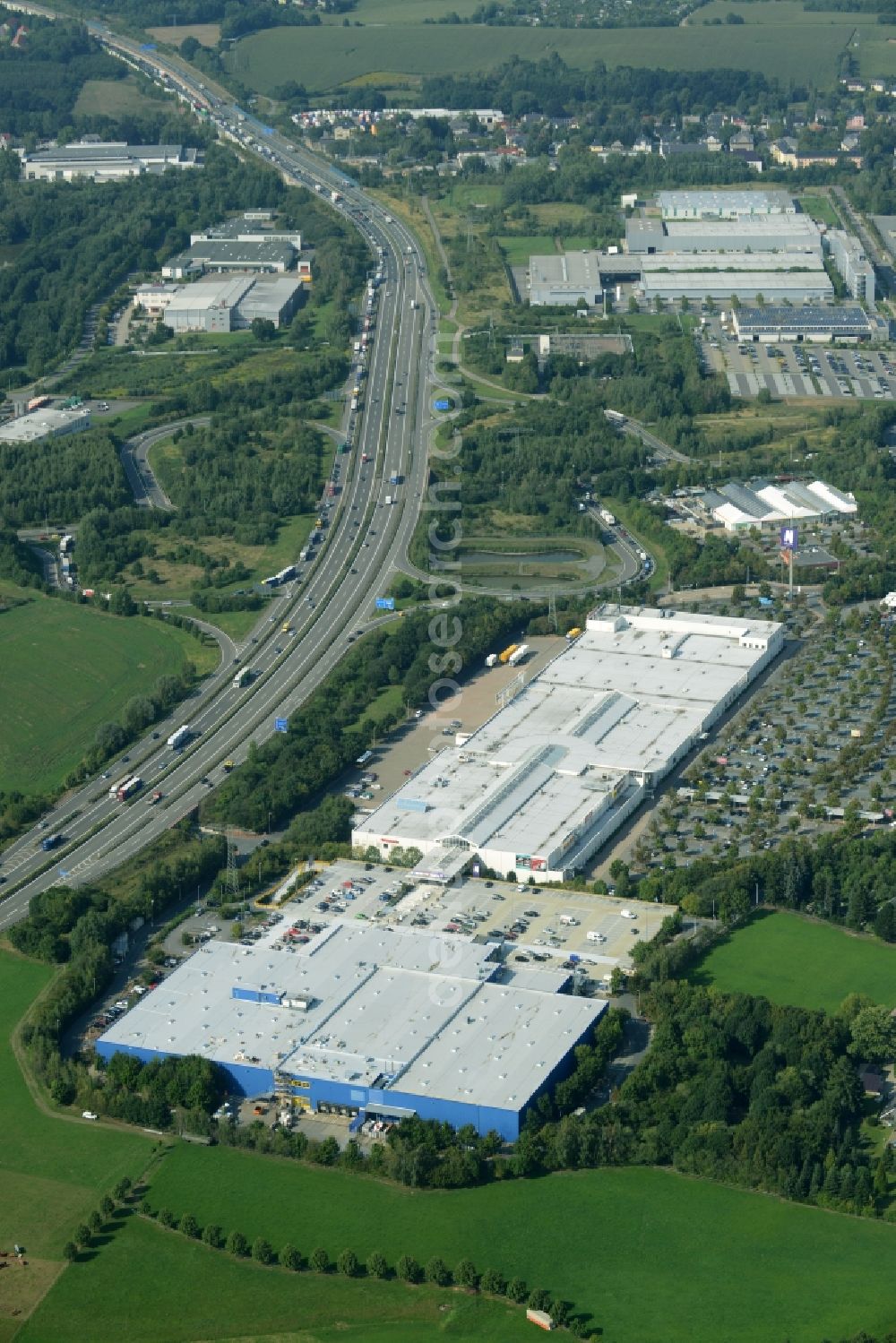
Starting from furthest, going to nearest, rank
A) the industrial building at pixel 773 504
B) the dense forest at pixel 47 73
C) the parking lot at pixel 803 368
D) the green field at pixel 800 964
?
the dense forest at pixel 47 73, the parking lot at pixel 803 368, the industrial building at pixel 773 504, the green field at pixel 800 964

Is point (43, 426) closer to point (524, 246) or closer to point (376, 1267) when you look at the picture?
point (524, 246)

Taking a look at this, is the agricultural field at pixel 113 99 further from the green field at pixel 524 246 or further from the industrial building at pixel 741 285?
the industrial building at pixel 741 285

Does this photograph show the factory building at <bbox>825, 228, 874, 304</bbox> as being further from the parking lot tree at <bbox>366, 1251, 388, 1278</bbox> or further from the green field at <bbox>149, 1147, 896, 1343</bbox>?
the parking lot tree at <bbox>366, 1251, 388, 1278</bbox>

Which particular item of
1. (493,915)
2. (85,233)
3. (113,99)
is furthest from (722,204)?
(493,915)

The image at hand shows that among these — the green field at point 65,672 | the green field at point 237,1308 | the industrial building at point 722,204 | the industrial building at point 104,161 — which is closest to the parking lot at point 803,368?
the industrial building at point 722,204

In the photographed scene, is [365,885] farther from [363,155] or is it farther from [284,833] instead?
[363,155]

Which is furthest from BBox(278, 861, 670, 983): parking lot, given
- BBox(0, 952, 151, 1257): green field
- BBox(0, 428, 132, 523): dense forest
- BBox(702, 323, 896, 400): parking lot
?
BBox(702, 323, 896, 400): parking lot
